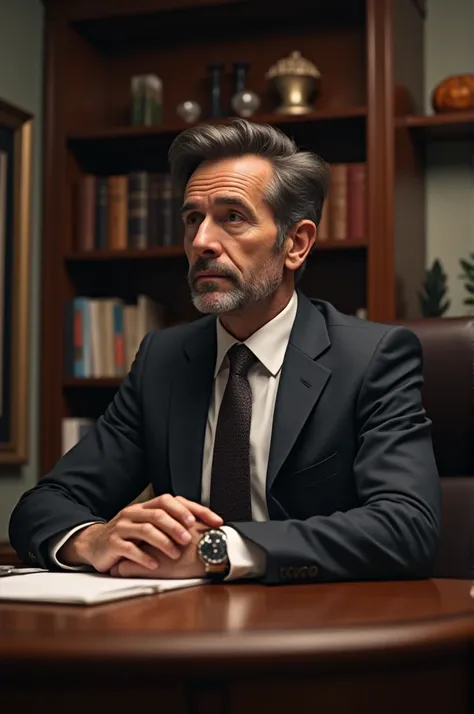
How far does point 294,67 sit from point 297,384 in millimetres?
1932

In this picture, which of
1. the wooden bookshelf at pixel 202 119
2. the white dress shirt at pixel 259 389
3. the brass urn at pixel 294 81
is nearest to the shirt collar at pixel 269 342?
the white dress shirt at pixel 259 389

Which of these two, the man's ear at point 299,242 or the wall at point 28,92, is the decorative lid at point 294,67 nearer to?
the wall at point 28,92

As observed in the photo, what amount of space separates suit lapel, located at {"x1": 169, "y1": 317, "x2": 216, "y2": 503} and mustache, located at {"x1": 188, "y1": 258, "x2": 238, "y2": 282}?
160 mm

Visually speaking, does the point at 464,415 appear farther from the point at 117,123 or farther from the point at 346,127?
the point at 117,123

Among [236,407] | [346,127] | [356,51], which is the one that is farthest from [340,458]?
[356,51]

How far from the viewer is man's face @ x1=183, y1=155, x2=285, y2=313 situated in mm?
2002

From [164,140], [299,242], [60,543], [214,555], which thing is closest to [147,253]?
[164,140]

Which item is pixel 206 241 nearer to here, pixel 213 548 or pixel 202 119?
pixel 213 548

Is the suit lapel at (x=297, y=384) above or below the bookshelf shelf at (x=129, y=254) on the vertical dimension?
below

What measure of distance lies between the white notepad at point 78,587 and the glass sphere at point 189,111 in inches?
95.9

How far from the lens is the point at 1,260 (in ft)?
11.6

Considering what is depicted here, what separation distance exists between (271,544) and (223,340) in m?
0.72

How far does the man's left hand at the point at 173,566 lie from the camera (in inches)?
57.1

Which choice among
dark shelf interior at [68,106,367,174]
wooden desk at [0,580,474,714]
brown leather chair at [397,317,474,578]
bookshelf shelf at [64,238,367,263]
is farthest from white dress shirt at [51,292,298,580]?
dark shelf interior at [68,106,367,174]
